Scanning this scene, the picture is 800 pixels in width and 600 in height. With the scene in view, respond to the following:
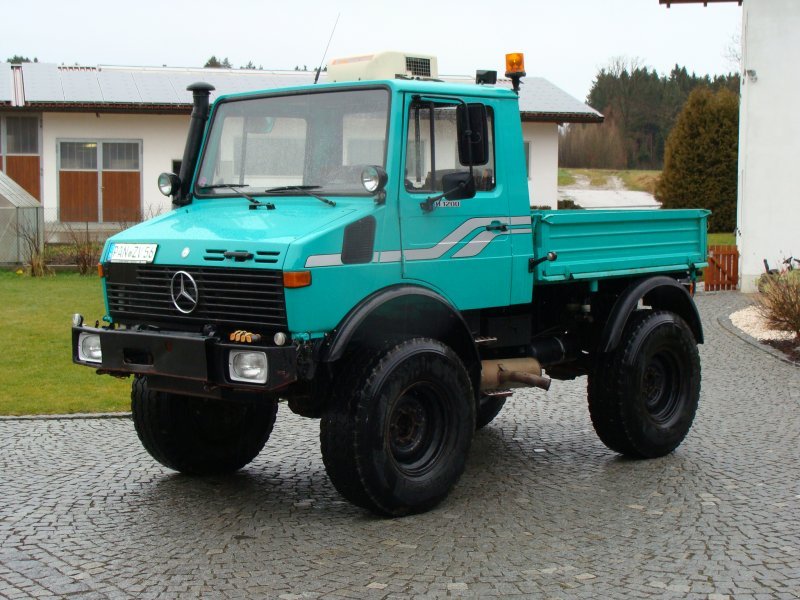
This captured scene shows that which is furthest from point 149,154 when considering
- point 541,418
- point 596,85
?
point 596,85

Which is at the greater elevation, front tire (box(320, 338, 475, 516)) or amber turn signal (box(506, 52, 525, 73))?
amber turn signal (box(506, 52, 525, 73))

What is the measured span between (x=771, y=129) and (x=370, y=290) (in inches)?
656

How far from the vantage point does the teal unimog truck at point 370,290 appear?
6.16 meters

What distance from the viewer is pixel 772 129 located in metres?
21.0

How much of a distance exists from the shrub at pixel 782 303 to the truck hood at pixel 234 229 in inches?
381

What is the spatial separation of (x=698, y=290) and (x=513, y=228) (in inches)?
645

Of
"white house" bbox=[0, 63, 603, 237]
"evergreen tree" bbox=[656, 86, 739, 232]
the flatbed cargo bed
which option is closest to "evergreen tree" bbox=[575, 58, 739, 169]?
"evergreen tree" bbox=[656, 86, 739, 232]

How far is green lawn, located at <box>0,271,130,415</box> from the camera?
1015cm

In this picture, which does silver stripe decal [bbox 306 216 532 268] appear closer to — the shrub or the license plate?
the license plate

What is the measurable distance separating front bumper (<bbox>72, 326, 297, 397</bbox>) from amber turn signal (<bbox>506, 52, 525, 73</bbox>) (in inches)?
116

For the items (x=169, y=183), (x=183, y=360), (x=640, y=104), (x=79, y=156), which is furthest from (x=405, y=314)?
(x=640, y=104)

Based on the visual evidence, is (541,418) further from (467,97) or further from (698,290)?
(698,290)

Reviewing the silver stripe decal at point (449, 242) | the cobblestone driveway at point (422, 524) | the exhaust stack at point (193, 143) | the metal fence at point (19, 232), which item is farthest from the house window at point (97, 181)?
the silver stripe decal at point (449, 242)

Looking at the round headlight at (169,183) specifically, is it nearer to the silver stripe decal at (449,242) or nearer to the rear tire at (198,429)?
the rear tire at (198,429)
